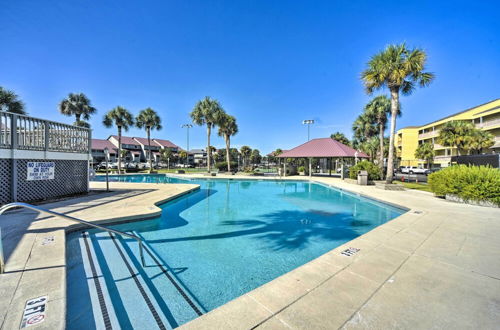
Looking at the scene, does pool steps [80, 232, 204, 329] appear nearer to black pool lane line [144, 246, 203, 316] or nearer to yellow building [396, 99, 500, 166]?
black pool lane line [144, 246, 203, 316]

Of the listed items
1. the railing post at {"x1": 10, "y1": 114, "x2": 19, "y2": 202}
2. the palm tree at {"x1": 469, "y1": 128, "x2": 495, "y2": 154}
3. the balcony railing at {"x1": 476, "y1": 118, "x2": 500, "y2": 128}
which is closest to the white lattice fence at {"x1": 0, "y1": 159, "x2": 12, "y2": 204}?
the railing post at {"x1": 10, "y1": 114, "x2": 19, "y2": 202}

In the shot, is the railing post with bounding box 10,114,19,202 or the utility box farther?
the utility box

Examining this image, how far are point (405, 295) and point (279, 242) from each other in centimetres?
344

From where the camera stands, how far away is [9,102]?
1380cm

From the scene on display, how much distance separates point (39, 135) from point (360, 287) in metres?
12.8

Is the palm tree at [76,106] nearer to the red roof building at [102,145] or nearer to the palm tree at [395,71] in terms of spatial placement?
the red roof building at [102,145]

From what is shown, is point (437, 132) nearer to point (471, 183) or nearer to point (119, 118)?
point (471, 183)

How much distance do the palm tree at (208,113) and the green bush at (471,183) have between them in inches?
889

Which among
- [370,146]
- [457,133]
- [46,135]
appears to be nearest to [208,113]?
[46,135]

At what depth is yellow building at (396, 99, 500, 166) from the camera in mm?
29406

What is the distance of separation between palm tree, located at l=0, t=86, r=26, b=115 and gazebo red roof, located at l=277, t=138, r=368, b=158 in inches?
967

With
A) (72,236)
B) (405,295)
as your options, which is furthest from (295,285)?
(72,236)

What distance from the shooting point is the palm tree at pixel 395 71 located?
520 inches

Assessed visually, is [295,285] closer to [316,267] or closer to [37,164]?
[316,267]
